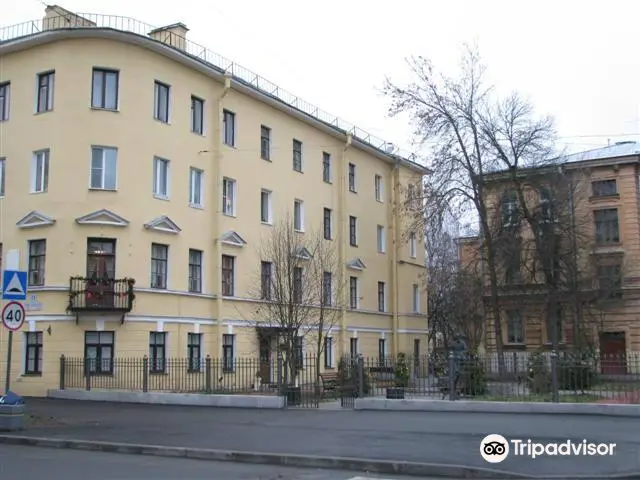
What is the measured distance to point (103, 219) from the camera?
2908cm

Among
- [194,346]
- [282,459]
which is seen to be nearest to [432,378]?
[282,459]

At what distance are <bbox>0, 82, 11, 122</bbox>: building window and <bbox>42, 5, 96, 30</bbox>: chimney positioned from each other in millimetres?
3084

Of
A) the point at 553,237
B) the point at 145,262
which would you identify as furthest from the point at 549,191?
the point at 145,262

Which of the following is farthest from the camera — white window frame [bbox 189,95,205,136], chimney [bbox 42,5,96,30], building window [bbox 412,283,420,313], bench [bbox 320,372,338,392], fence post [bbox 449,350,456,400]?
building window [bbox 412,283,420,313]

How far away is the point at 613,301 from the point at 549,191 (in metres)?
13.6

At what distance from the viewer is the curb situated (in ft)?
35.7

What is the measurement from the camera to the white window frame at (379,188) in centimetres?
4887

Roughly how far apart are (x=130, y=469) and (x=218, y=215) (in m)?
23.0

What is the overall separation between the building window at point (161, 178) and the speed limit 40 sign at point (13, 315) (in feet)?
50.0

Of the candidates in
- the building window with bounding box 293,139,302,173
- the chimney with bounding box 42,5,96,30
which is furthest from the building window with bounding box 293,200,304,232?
the chimney with bounding box 42,5,96,30

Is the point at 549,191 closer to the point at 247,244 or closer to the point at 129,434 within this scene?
the point at 247,244

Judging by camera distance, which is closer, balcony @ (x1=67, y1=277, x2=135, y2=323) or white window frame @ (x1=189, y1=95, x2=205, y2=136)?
Answer: balcony @ (x1=67, y1=277, x2=135, y2=323)

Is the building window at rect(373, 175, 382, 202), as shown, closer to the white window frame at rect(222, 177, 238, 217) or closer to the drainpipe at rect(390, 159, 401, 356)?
the drainpipe at rect(390, 159, 401, 356)

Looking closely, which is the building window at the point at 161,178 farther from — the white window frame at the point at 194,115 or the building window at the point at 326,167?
the building window at the point at 326,167
